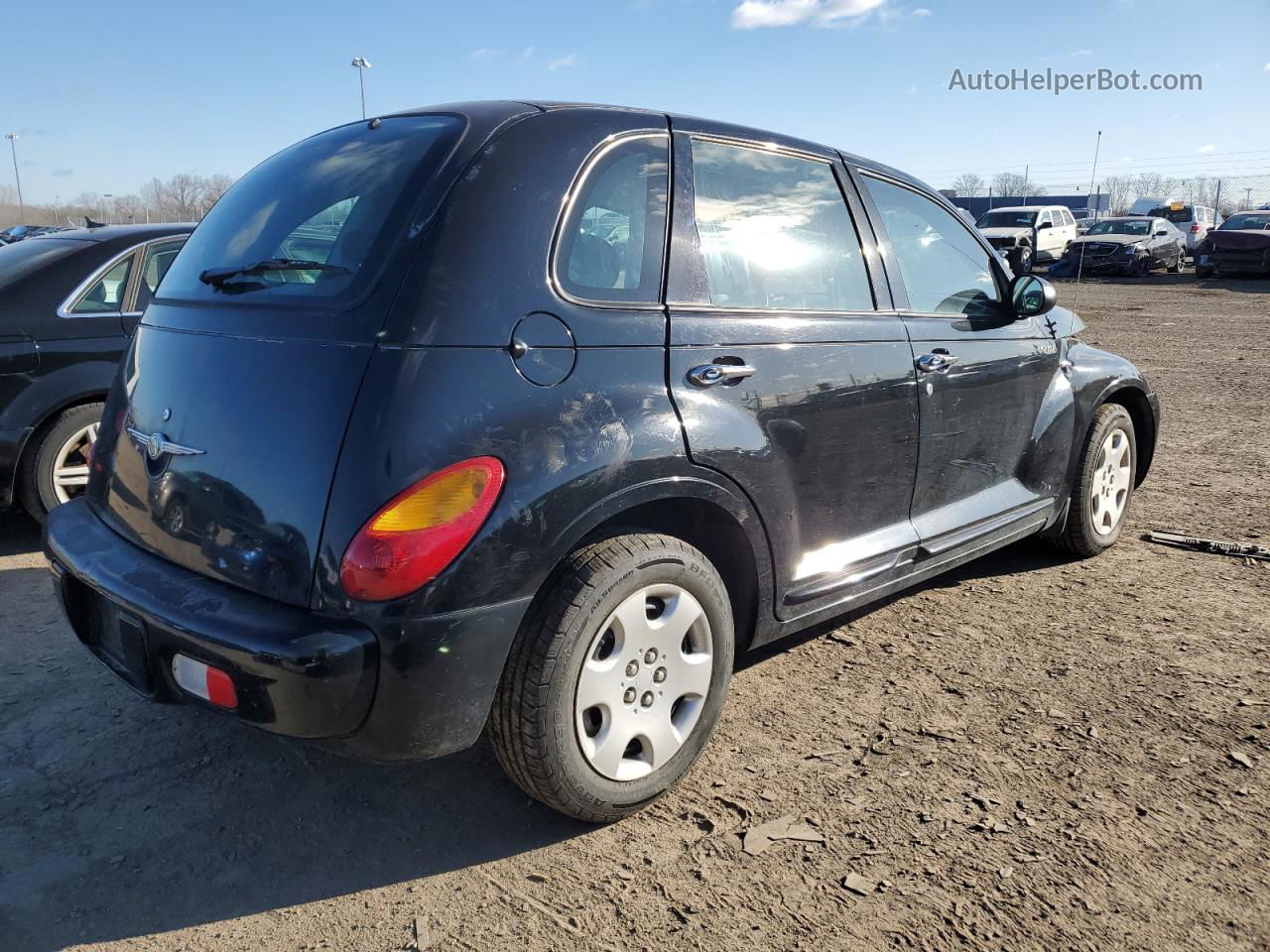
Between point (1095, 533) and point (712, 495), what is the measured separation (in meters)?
2.86

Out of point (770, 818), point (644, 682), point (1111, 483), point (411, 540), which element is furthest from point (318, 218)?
point (1111, 483)

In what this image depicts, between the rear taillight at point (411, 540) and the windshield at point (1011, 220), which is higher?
the windshield at point (1011, 220)

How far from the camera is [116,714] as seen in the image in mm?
3191

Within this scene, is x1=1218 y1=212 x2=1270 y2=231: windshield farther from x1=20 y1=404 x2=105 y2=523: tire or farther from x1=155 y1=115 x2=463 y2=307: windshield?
x1=155 y1=115 x2=463 y2=307: windshield

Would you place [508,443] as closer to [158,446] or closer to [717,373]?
[717,373]

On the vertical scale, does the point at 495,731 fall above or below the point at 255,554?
below

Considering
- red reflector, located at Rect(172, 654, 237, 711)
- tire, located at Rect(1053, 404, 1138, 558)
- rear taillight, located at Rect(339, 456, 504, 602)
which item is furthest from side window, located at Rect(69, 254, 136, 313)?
tire, located at Rect(1053, 404, 1138, 558)

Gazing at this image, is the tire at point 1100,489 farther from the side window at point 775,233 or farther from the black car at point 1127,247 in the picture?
the black car at point 1127,247

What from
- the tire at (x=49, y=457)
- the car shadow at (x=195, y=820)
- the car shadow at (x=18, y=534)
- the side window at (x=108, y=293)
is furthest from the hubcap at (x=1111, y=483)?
the car shadow at (x=18, y=534)

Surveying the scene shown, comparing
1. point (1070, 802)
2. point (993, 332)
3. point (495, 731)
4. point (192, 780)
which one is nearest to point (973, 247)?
point (993, 332)

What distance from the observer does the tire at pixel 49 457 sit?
15.4 feet

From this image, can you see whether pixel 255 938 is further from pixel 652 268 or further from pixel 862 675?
pixel 862 675

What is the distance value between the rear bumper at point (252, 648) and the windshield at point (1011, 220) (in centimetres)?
2899

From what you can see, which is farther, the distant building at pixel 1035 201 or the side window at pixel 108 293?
the distant building at pixel 1035 201
